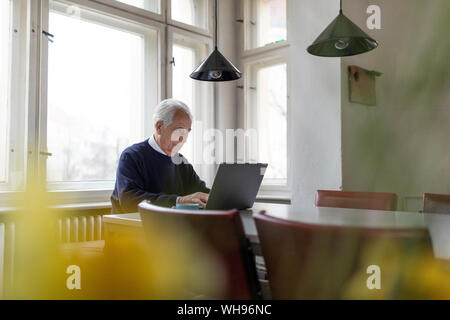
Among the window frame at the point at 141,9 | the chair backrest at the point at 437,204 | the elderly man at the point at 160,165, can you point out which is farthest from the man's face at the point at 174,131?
the chair backrest at the point at 437,204

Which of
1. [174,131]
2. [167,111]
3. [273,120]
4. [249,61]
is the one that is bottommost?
[174,131]

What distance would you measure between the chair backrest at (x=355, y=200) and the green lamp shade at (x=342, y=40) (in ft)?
Answer: 2.38

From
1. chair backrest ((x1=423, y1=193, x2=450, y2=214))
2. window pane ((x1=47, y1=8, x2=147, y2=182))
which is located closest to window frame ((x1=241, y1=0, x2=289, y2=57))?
window pane ((x1=47, y1=8, x2=147, y2=182))

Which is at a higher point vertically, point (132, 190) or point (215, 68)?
point (215, 68)

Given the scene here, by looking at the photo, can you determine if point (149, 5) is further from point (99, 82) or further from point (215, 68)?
point (215, 68)

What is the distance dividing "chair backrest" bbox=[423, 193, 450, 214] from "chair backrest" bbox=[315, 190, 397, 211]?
15cm

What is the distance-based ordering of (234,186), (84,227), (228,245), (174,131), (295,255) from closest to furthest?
(295,255) < (228,245) < (234,186) < (174,131) < (84,227)

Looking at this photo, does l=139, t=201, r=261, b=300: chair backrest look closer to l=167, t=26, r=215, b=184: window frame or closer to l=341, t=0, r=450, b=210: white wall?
l=341, t=0, r=450, b=210: white wall

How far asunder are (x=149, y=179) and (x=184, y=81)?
5.27ft

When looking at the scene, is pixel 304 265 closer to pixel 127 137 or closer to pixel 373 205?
pixel 373 205

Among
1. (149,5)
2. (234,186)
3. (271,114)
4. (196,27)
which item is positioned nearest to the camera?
(234,186)

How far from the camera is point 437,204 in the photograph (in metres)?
1.93

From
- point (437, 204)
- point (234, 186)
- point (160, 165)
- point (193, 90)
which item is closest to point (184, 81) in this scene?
point (193, 90)
